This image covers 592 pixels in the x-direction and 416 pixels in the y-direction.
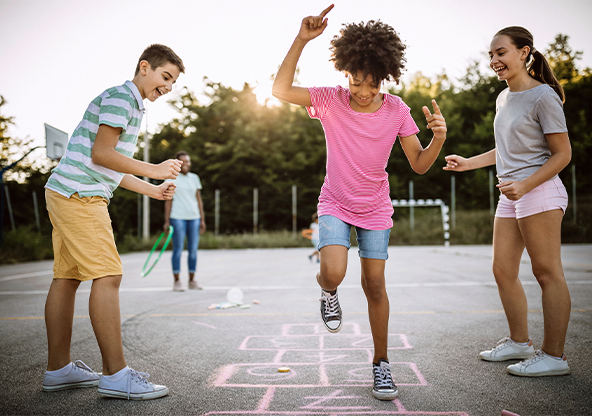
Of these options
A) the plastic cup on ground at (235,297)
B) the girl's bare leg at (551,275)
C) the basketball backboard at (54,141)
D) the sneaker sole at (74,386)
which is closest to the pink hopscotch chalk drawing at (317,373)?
the sneaker sole at (74,386)

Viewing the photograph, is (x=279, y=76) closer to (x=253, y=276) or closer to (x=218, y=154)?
(x=253, y=276)

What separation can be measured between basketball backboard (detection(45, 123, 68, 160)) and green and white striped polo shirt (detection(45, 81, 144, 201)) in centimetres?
1438

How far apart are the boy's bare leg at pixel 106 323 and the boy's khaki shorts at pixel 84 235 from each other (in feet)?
0.26

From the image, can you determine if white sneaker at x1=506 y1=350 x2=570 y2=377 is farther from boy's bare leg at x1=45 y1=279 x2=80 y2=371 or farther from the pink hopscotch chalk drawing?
boy's bare leg at x1=45 y1=279 x2=80 y2=371

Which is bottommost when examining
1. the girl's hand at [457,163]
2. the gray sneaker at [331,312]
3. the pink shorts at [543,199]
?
the gray sneaker at [331,312]

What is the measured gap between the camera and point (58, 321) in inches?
101

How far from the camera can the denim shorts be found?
2.59 meters

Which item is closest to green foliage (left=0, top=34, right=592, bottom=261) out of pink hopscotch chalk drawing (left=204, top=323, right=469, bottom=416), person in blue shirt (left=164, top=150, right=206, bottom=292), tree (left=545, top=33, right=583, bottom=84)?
tree (left=545, top=33, right=583, bottom=84)

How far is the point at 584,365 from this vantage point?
111 inches

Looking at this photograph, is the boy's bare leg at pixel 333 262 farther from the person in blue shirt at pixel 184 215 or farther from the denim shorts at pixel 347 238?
the person in blue shirt at pixel 184 215

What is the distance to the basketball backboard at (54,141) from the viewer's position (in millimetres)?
15320

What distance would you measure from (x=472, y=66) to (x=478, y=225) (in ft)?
68.8

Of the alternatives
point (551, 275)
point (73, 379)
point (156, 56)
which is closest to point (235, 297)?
point (73, 379)

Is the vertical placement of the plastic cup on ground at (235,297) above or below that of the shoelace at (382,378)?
below
